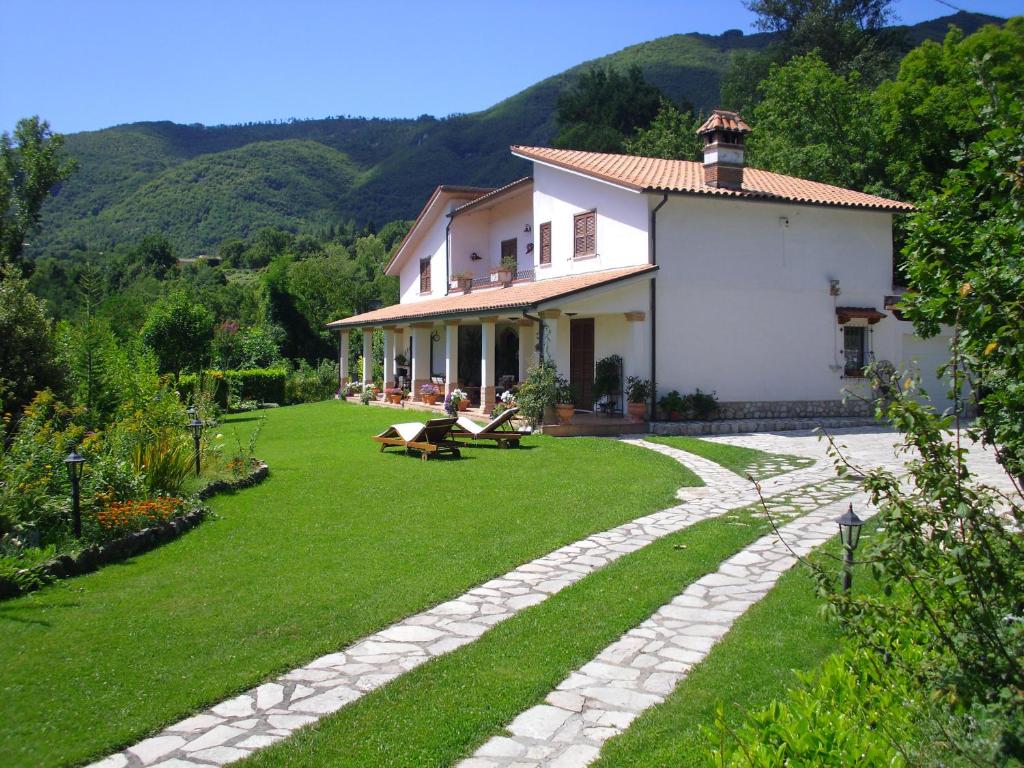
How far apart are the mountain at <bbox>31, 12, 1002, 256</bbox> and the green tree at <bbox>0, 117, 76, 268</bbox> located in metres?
43.2

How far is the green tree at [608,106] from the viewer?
151ft

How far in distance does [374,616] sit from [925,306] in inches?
164

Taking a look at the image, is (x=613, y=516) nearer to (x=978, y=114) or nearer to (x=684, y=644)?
(x=684, y=644)

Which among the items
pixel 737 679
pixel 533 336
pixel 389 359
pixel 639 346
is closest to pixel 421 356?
pixel 389 359

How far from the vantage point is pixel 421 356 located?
25.4 metres

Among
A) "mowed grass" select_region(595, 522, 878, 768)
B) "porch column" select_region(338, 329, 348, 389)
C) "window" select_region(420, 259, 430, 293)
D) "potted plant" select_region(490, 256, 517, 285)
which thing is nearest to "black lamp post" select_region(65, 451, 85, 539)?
"mowed grass" select_region(595, 522, 878, 768)

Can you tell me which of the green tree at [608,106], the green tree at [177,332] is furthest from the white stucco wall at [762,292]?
the green tree at [608,106]

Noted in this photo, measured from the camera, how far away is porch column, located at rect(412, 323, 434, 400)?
82.1 feet

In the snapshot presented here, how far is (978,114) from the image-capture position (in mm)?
3426

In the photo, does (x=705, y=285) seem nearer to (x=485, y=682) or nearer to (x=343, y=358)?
(x=485, y=682)

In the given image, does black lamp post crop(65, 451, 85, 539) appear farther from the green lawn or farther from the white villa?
the white villa

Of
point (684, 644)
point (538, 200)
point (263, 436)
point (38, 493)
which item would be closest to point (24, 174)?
point (263, 436)

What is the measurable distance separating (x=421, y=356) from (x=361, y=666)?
20.8 metres

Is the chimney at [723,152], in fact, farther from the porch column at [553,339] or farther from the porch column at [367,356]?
the porch column at [367,356]
